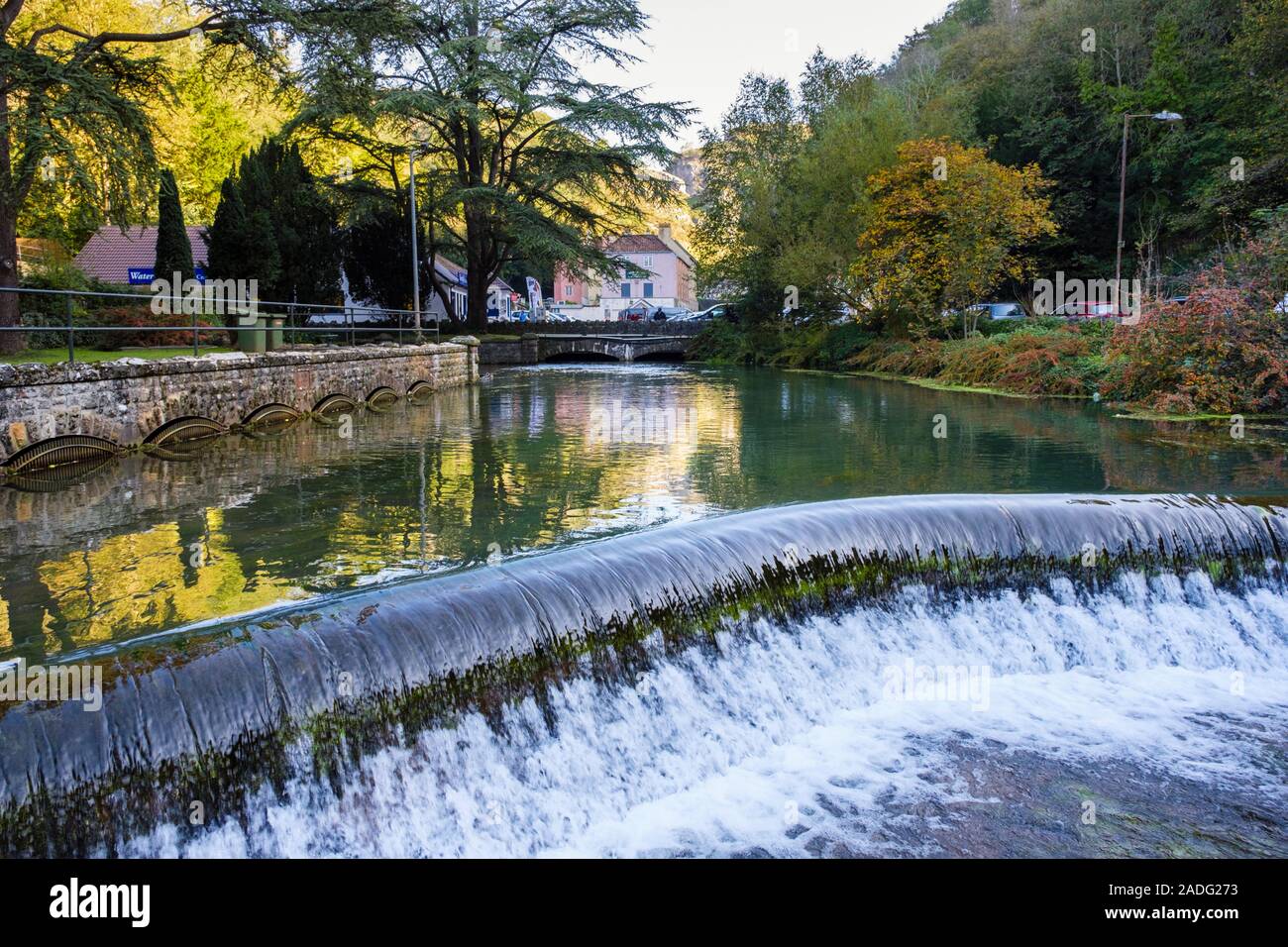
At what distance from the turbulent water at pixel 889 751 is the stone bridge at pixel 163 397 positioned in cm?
873

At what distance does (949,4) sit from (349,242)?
200 feet

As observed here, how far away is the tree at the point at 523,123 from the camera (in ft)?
121

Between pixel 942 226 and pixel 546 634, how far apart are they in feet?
92.9

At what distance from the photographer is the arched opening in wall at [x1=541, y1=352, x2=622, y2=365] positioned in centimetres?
4853

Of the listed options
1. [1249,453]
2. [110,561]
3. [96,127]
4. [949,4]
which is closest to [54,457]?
[110,561]

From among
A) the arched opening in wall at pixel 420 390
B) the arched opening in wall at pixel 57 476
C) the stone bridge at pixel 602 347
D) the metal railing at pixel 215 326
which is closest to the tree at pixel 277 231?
the metal railing at pixel 215 326

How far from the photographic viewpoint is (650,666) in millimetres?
6398

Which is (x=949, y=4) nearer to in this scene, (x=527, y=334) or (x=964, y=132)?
(x=964, y=132)

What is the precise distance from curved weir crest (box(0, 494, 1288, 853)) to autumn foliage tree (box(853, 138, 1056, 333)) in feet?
74.1

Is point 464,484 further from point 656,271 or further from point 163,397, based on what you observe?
point 656,271

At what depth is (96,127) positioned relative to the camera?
17.1 metres

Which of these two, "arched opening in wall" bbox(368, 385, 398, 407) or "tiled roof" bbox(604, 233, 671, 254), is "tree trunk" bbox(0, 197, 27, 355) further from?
"tiled roof" bbox(604, 233, 671, 254)

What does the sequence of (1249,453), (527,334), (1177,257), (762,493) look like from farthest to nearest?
(527,334) < (1177,257) < (1249,453) < (762,493)
